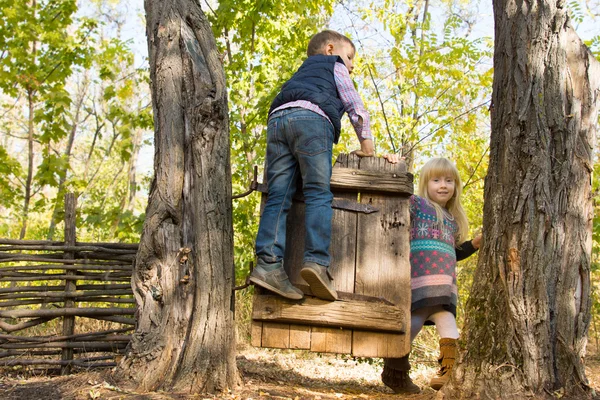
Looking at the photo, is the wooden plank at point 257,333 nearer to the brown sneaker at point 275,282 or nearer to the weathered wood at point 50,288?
the brown sneaker at point 275,282

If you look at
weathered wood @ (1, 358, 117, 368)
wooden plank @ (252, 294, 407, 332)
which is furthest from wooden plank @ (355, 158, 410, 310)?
weathered wood @ (1, 358, 117, 368)

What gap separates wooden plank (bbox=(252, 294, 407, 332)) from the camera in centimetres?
339

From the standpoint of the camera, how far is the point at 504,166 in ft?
9.93

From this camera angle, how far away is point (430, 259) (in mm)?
3861

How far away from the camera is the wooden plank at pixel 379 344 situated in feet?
11.3

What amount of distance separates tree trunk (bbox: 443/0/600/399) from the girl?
2.25ft

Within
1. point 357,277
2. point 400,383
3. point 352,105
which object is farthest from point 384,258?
point 400,383

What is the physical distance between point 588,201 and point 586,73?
67cm

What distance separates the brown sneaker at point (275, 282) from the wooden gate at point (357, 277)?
9cm

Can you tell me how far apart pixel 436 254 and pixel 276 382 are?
1.41 m

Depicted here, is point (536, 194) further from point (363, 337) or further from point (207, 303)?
point (207, 303)

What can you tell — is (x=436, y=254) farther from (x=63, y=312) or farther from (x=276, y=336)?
(x=63, y=312)

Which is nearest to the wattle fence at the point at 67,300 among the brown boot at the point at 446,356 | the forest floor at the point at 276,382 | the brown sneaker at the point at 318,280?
the forest floor at the point at 276,382

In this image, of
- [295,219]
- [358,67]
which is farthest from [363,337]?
[358,67]
